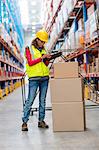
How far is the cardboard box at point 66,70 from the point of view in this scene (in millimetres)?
4426

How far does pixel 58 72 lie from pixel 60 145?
1.18 meters

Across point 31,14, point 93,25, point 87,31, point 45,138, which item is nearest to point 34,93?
point 45,138

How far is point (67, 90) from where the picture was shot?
441cm

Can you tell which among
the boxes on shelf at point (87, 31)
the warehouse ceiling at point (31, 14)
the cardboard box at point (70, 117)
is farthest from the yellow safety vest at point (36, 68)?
the warehouse ceiling at point (31, 14)

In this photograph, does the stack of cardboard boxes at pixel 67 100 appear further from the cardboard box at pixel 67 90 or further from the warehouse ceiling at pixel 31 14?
the warehouse ceiling at pixel 31 14

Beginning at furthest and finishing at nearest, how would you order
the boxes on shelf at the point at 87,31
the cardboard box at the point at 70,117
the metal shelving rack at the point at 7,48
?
the metal shelving rack at the point at 7,48, the boxes on shelf at the point at 87,31, the cardboard box at the point at 70,117

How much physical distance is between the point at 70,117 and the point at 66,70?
2.00 feet

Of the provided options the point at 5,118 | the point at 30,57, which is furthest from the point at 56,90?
the point at 5,118

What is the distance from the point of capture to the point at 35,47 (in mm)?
4742

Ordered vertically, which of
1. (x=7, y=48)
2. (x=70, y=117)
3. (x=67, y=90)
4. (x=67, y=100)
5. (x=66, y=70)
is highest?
(x=7, y=48)

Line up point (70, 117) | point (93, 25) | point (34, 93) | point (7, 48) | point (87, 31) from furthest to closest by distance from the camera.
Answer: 1. point (7, 48)
2. point (87, 31)
3. point (93, 25)
4. point (34, 93)
5. point (70, 117)

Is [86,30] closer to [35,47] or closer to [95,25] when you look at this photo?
[95,25]

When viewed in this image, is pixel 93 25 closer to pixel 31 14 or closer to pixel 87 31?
pixel 87 31

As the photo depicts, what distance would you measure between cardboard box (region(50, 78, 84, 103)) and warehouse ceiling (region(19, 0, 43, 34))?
22954 mm
